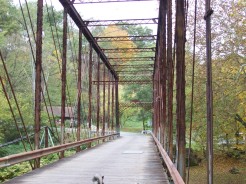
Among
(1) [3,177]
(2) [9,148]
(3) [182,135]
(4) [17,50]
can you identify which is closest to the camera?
(3) [182,135]

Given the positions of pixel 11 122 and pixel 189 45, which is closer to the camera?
pixel 189 45

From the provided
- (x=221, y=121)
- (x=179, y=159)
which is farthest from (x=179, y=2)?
(x=221, y=121)

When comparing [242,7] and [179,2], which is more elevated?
[242,7]

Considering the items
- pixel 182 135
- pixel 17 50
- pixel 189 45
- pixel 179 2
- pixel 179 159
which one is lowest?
pixel 179 159

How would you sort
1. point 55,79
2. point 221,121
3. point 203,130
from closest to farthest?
point 221,121, point 203,130, point 55,79

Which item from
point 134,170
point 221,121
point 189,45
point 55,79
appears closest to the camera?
point 134,170

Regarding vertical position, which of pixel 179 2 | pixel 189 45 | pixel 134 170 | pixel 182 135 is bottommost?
pixel 134 170

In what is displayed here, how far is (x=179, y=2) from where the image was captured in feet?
21.1

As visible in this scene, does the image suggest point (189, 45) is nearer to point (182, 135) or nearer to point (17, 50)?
point (182, 135)

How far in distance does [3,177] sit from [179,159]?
9788 mm

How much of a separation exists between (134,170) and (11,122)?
20.0 m

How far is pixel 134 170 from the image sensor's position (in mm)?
9234

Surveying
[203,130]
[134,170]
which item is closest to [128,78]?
[203,130]

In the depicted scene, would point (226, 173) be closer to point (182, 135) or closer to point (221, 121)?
point (221, 121)
